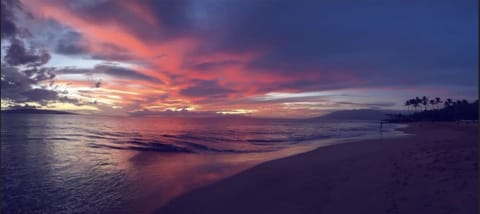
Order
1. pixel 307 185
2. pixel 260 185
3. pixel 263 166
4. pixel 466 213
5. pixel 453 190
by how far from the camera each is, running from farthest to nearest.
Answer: pixel 263 166
pixel 260 185
pixel 307 185
pixel 453 190
pixel 466 213

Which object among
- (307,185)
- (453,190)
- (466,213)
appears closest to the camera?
(466,213)

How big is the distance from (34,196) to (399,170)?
1333 cm

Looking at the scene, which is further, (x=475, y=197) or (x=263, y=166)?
(x=263, y=166)

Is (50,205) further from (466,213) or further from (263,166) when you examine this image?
(466,213)

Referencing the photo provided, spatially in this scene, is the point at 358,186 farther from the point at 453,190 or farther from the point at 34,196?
the point at 34,196

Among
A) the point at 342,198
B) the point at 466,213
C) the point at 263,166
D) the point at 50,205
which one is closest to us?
the point at 466,213

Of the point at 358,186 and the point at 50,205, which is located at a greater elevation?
the point at 358,186

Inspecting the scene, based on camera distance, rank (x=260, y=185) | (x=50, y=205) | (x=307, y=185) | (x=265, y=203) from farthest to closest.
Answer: (x=260, y=185)
(x=307, y=185)
(x=50, y=205)
(x=265, y=203)

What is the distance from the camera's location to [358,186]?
30.1 feet

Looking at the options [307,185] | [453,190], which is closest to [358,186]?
[307,185]

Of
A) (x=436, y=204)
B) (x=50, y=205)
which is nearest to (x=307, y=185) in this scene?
(x=436, y=204)

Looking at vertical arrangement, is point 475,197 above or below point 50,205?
above

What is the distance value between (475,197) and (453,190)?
0.62 m

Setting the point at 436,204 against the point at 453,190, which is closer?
the point at 436,204
